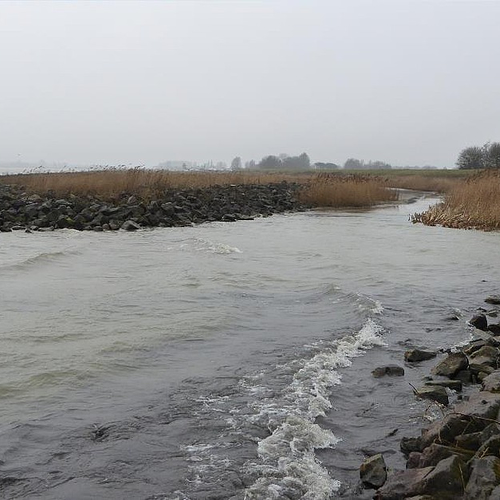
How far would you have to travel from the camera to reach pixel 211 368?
616cm

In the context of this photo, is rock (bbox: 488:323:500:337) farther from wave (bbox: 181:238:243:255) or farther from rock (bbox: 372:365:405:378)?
wave (bbox: 181:238:243:255)

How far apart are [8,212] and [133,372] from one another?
1785 centimetres

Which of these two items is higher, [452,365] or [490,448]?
[490,448]

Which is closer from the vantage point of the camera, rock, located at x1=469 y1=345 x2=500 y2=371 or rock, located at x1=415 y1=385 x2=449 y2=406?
rock, located at x1=415 y1=385 x2=449 y2=406

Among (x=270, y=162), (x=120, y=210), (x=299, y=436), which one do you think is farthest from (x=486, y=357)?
(x=270, y=162)

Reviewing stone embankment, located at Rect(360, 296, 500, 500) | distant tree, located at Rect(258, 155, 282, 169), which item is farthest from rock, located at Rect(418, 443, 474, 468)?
distant tree, located at Rect(258, 155, 282, 169)

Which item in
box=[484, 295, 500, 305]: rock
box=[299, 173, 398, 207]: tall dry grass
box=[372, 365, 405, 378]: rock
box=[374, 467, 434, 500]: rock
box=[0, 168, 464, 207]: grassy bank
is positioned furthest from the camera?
box=[299, 173, 398, 207]: tall dry grass

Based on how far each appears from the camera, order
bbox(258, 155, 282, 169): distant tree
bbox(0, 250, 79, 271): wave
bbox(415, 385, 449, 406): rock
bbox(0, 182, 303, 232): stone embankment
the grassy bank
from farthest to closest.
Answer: bbox(258, 155, 282, 169): distant tree → the grassy bank → bbox(0, 182, 303, 232): stone embankment → bbox(0, 250, 79, 271): wave → bbox(415, 385, 449, 406): rock

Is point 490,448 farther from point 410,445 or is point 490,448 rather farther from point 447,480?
point 410,445

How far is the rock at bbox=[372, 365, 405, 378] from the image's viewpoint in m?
5.90

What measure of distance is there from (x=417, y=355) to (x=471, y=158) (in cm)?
7468

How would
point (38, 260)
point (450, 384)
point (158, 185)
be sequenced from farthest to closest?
point (158, 185) → point (38, 260) → point (450, 384)

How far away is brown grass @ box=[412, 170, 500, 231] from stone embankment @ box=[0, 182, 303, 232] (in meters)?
8.63

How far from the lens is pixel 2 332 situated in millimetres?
7352
